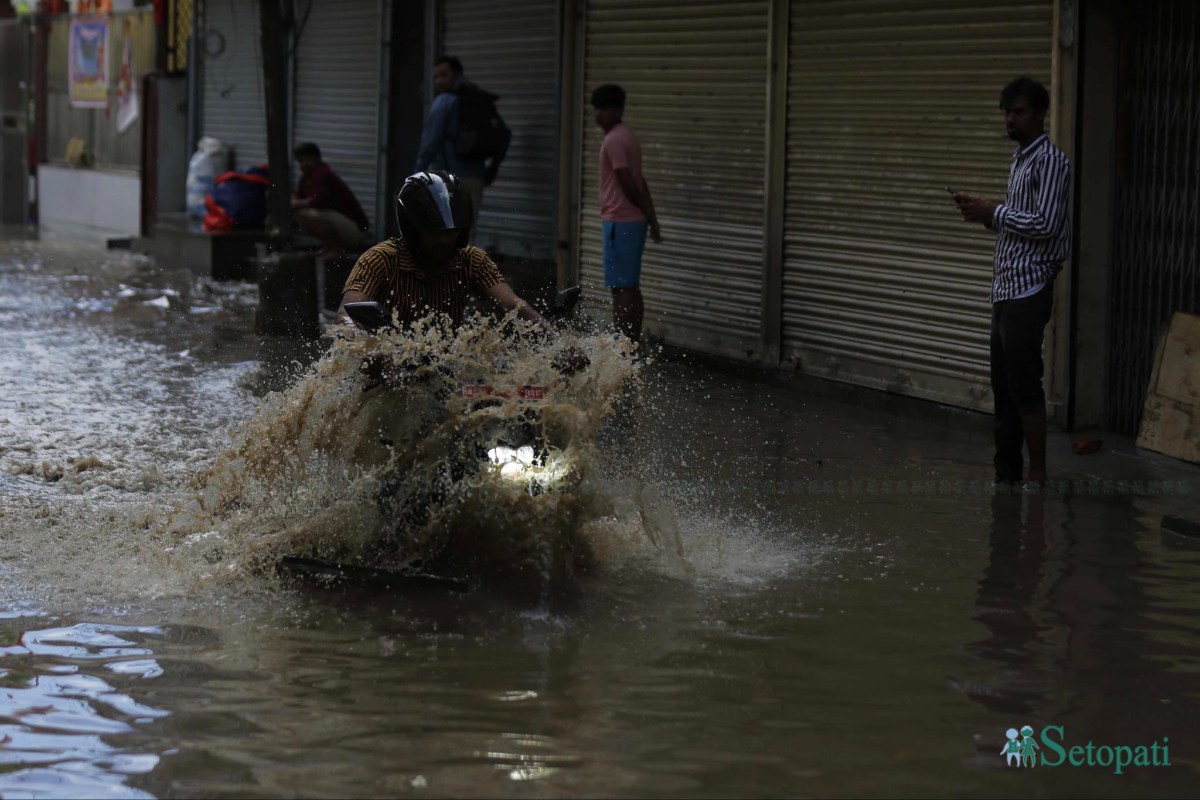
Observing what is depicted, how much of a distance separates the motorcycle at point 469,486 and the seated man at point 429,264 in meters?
0.46

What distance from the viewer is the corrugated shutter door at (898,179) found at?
10.4m

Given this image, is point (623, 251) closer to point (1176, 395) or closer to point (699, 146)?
point (699, 146)

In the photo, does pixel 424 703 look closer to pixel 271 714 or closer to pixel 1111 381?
pixel 271 714

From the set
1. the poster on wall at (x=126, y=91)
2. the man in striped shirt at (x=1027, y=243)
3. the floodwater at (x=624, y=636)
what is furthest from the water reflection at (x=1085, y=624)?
the poster on wall at (x=126, y=91)

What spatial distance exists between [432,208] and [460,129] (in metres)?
9.12

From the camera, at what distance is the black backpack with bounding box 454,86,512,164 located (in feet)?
51.0

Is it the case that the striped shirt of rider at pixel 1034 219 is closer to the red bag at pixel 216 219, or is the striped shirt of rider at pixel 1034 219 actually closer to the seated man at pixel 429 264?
the seated man at pixel 429 264

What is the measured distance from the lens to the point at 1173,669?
553cm

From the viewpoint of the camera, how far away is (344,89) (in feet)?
64.6

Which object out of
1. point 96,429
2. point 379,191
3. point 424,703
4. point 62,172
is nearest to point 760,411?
point 96,429

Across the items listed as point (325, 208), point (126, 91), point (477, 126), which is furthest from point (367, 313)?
point (126, 91)

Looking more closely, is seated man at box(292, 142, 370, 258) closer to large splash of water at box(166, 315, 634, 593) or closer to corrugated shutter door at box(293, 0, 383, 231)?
corrugated shutter door at box(293, 0, 383, 231)

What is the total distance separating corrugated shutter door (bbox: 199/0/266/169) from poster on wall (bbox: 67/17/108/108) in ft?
10.8

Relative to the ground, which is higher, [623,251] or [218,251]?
[623,251]
